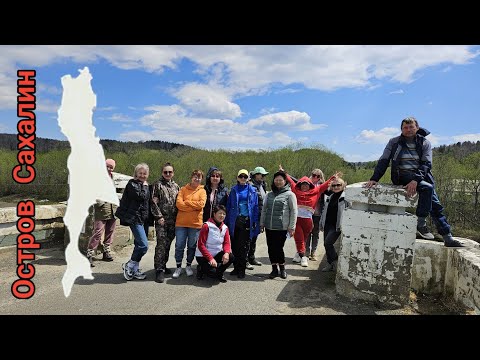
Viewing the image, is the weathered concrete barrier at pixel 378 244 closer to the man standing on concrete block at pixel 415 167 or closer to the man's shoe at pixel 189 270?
the man standing on concrete block at pixel 415 167

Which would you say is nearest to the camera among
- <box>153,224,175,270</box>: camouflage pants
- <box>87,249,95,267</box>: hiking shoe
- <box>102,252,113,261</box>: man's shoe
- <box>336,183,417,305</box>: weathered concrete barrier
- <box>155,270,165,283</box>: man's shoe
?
<box>336,183,417,305</box>: weathered concrete barrier

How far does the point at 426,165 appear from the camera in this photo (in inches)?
172

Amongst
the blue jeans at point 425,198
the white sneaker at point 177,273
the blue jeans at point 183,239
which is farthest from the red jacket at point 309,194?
the white sneaker at point 177,273

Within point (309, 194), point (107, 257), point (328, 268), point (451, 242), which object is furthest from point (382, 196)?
point (107, 257)

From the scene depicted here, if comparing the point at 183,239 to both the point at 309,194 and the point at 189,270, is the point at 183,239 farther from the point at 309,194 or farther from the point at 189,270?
the point at 309,194

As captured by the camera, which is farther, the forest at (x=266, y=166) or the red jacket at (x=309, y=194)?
the forest at (x=266, y=166)

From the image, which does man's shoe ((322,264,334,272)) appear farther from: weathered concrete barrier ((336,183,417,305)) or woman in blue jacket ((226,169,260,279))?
woman in blue jacket ((226,169,260,279))

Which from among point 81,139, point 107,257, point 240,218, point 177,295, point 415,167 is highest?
point 81,139

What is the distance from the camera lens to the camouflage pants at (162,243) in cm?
514

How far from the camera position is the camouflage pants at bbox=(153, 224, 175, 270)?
16.9 ft

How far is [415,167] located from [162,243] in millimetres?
3745

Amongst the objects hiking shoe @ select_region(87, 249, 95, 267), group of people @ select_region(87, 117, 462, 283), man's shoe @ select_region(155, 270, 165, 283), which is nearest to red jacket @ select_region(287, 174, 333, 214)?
group of people @ select_region(87, 117, 462, 283)

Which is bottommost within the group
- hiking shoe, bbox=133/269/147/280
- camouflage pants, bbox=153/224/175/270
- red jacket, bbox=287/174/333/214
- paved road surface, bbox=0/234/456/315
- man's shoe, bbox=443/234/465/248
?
paved road surface, bbox=0/234/456/315

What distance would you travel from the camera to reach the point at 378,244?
4.28m
